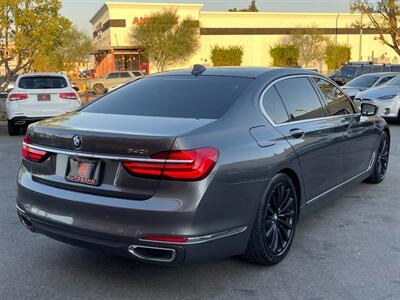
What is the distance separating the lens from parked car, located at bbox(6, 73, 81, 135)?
11.2 metres

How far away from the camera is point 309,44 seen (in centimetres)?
5888

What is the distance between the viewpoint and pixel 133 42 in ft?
178

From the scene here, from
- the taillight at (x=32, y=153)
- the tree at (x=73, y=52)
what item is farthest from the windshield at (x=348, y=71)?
the tree at (x=73, y=52)

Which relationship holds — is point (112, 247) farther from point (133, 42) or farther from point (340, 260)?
point (133, 42)

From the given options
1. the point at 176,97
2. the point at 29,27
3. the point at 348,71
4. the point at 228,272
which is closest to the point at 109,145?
the point at 176,97

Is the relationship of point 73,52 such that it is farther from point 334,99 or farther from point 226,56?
point 334,99

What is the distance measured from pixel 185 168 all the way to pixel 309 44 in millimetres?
59079

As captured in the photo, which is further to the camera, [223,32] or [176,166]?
[223,32]

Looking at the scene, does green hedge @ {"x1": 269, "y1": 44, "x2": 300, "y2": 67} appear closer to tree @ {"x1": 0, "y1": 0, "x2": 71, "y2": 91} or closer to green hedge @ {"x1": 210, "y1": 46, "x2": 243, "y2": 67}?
green hedge @ {"x1": 210, "y1": 46, "x2": 243, "y2": 67}

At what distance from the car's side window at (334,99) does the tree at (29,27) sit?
42.1ft

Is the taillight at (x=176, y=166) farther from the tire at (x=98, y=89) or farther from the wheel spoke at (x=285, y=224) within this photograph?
the tire at (x=98, y=89)

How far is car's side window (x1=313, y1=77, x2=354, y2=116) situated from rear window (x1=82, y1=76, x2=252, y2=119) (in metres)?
1.21

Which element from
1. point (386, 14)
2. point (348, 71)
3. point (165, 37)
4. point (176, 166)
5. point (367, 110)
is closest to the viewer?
point (176, 166)

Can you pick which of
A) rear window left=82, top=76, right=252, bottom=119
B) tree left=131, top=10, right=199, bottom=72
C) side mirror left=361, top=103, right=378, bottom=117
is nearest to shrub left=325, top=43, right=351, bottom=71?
tree left=131, top=10, right=199, bottom=72
